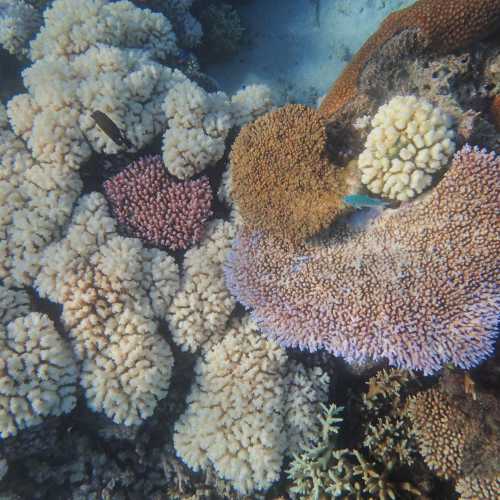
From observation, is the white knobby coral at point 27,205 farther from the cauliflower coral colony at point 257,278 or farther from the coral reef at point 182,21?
the coral reef at point 182,21

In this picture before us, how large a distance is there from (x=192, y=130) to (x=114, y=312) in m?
1.82

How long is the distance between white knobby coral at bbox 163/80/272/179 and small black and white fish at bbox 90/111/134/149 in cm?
39

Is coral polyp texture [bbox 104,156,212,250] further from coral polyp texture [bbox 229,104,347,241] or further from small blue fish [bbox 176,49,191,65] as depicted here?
small blue fish [bbox 176,49,191,65]

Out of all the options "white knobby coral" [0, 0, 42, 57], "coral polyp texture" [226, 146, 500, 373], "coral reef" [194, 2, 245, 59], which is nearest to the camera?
"coral polyp texture" [226, 146, 500, 373]

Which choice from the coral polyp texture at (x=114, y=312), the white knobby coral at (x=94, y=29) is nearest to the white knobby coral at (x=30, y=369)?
the coral polyp texture at (x=114, y=312)

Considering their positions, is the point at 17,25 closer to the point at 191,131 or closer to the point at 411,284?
the point at 191,131

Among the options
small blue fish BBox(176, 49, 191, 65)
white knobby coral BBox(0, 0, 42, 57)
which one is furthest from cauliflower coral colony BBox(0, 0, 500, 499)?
white knobby coral BBox(0, 0, 42, 57)

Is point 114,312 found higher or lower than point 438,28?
lower

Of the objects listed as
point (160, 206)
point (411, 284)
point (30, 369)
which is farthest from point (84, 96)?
point (411, 284)

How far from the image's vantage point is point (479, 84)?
366 centimetres

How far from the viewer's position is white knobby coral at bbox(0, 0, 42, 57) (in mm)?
5059

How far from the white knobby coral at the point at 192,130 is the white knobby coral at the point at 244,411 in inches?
61.8

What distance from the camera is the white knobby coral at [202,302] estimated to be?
3.69 meters

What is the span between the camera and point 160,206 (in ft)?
12.8
